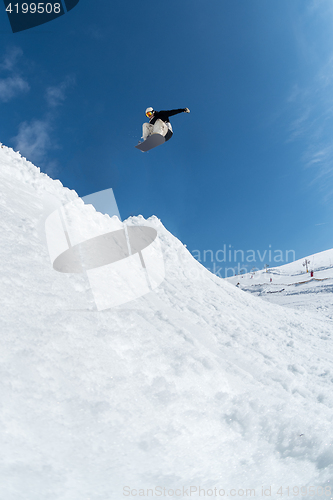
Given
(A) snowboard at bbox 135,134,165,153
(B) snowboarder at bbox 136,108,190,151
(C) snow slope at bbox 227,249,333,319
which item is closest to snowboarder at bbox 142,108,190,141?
(B) snowboarder at bbox 136,108,190,151

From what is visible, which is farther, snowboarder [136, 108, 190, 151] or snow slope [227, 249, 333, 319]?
snow slope [227, 249, 333, 319]

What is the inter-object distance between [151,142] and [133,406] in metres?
9.09

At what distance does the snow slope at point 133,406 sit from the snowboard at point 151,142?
6291 mm

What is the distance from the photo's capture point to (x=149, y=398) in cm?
350

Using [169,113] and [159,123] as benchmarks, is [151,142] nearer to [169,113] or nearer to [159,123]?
[159,123]

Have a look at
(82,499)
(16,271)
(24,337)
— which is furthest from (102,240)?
(82,499)

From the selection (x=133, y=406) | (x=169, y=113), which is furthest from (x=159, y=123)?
(x=133, y=406)

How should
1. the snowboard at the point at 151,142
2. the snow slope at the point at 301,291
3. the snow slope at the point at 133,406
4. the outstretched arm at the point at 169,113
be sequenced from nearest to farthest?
the snow slope at the point at 133,406
the outstretched arm at the point at 169,113
the snowboard at the point at 151,142
the snow slope at the point at 301,291

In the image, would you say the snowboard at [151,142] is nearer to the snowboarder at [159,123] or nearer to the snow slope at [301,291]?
the snowboarder at [159,123]

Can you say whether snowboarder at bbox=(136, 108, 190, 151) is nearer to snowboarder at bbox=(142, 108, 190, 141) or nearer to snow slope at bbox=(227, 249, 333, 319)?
snowboarder at bbox=(142, 108, 190, 141)

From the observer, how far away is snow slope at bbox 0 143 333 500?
287 centimetres

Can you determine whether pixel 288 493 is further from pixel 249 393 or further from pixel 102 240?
pixel 102 240

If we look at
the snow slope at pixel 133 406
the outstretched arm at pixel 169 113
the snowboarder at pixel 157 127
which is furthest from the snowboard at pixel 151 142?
the snow slope at pixel 133 406

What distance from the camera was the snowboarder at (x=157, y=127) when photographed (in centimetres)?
917
